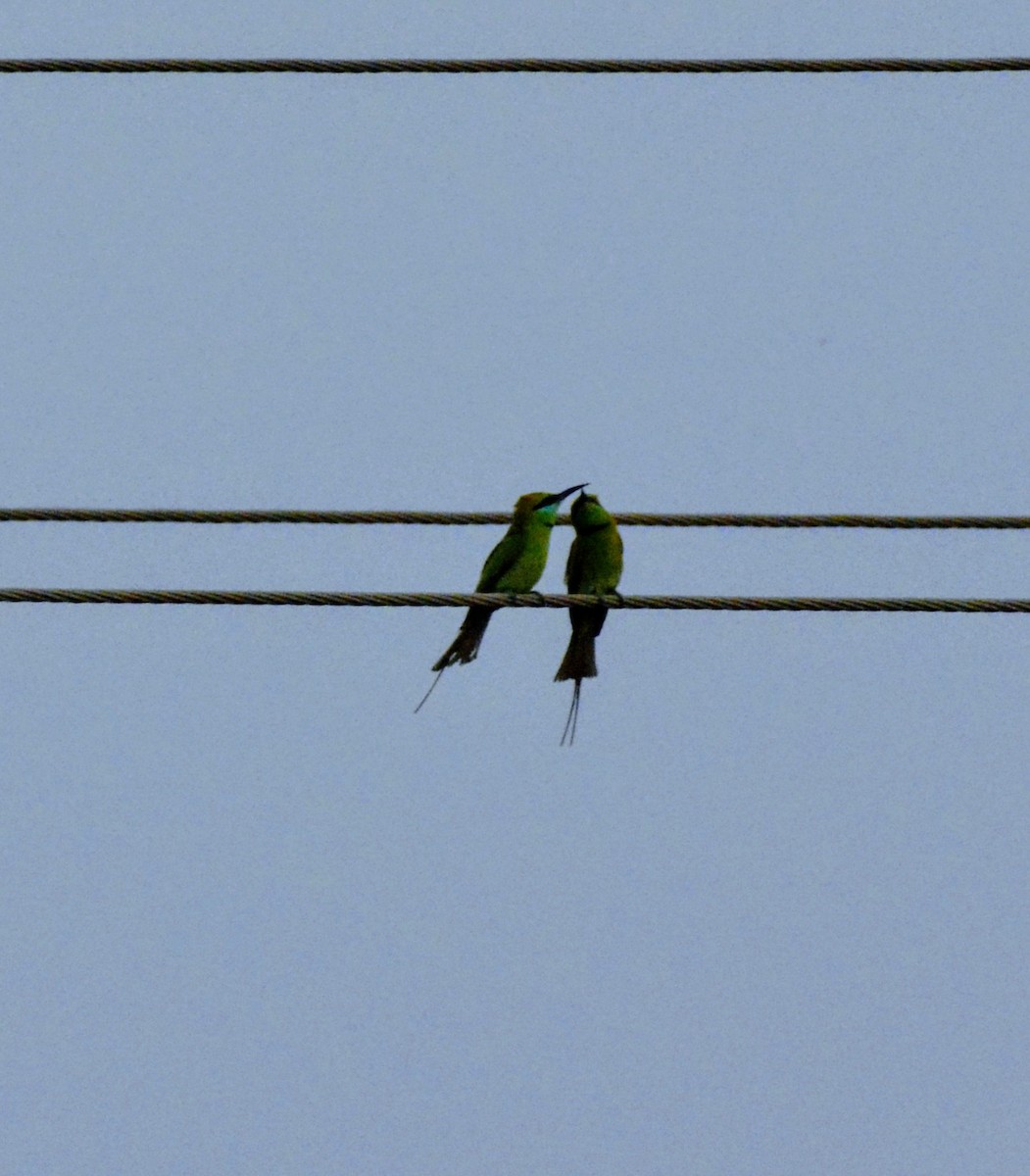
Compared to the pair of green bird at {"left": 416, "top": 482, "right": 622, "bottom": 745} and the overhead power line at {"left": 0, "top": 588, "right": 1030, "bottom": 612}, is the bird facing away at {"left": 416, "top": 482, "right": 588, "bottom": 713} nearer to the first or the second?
the pair of green bird at {"left": 416, "top": 482, "right": 622, "bottom": 745}

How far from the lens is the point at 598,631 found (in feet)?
23.4

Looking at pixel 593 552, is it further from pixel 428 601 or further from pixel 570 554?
pixel 428 601

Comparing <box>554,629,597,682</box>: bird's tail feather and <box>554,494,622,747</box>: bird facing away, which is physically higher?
<box>554,494,622,747</box>: bird facing away

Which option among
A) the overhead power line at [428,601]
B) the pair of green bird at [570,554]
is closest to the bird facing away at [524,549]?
the pair of green bird at [570,554]

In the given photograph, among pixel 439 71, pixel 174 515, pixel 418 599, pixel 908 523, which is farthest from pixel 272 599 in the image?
pixel 908 523

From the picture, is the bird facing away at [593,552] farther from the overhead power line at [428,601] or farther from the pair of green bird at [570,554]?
the overhead power line at [428,601]

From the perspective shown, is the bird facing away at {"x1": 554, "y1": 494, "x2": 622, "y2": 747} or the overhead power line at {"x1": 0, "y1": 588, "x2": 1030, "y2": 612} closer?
the overhead power line at {"x1": 0, "y1": 588, "x2": 1030, "y2": 612}

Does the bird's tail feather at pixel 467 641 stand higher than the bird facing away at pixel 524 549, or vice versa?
the bird facing away at pixel 524 549

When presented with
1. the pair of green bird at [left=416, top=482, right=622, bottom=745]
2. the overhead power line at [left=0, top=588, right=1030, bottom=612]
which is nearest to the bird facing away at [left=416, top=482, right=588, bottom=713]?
the pair of green bird at [left=416, top=482, right=622, bottom=745]

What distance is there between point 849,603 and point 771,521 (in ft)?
2.15

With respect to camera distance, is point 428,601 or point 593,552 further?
point 593,552

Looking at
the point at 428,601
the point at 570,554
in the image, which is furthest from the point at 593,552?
the point at 428,601

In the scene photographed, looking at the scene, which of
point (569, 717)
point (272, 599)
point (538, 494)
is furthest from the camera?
point (538, 494)

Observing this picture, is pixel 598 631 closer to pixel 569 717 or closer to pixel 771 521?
pixel 569 717
